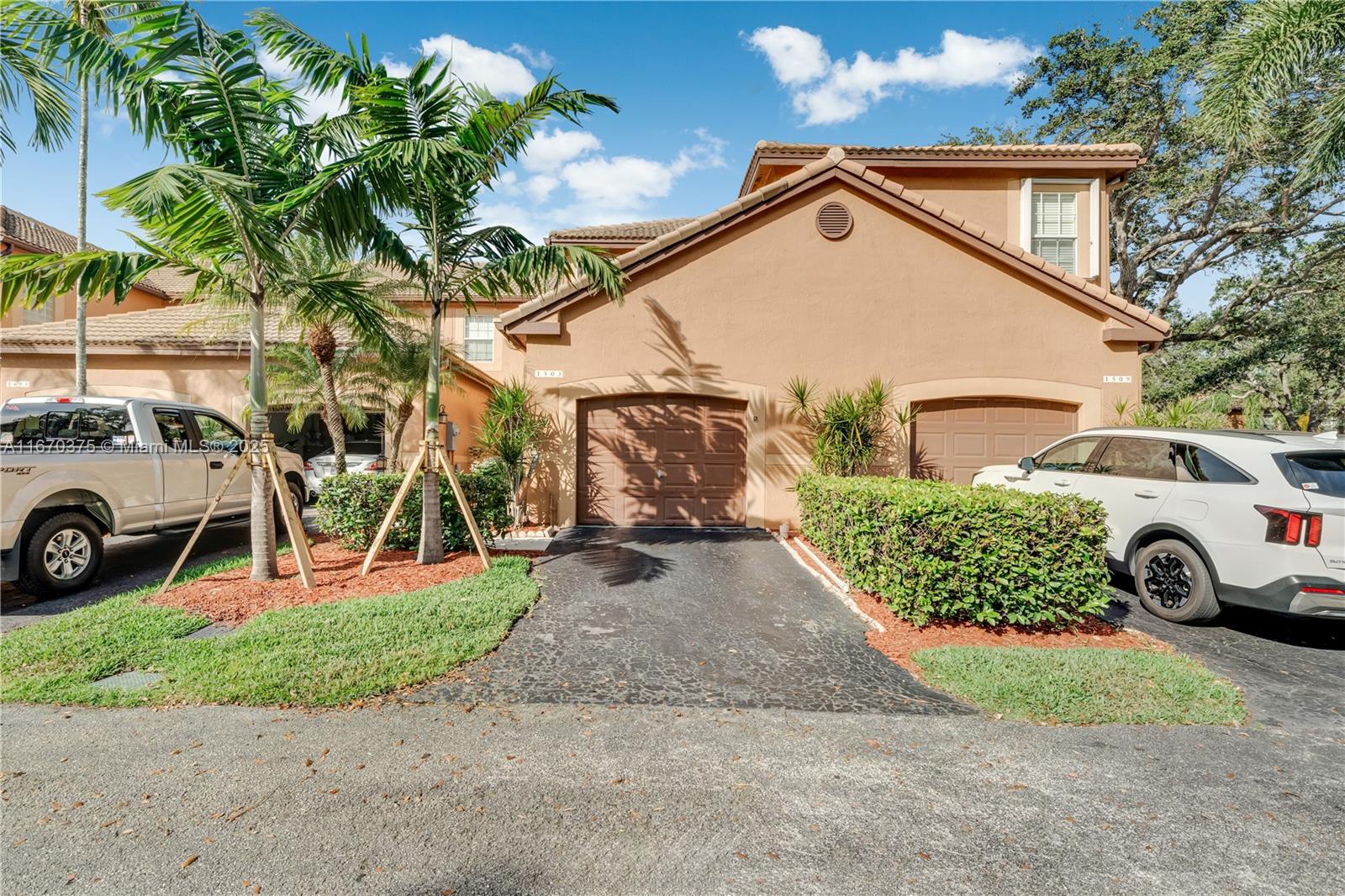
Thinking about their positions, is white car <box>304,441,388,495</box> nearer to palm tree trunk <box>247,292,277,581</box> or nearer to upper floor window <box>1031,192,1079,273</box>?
palm tree trunk <box>247,292,277,581</box>

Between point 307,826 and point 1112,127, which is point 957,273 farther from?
point 1112,127

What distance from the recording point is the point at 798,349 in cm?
1055

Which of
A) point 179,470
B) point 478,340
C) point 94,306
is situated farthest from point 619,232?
point 94,306

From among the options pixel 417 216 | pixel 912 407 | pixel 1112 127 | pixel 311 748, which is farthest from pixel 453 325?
pixel 1112 127

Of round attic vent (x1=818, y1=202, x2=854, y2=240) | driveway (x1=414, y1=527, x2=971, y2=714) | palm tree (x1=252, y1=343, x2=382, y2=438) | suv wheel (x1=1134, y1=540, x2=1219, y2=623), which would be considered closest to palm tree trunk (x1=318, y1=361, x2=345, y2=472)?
palm tree (x1=252, y1=343, x2=382, y2=438)

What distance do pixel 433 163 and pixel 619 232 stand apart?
9.61 meters

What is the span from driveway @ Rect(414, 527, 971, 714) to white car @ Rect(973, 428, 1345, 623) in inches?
Result: 126

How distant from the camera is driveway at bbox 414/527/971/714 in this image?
429 centimetres

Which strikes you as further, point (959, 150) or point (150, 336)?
point (150, 336)

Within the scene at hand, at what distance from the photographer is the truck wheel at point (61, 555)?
6.20 meters

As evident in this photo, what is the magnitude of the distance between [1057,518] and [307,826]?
596cm

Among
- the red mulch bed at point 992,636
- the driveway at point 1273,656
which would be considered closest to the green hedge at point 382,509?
the red mulch bed at point 992,636

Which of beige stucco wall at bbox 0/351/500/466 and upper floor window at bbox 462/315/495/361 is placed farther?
upper floor window at bbox 462/315/495/361

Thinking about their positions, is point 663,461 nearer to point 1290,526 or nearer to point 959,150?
point 1290,526
